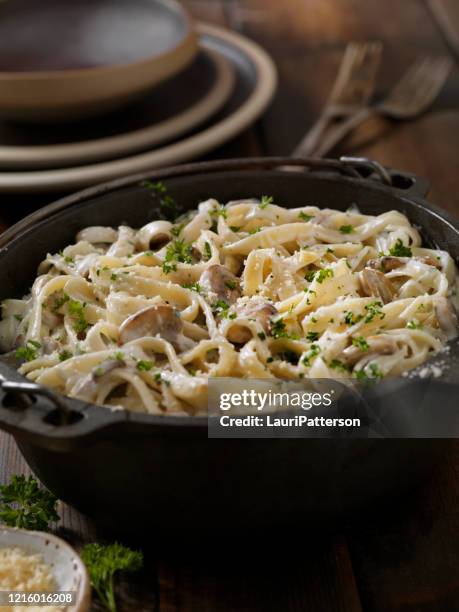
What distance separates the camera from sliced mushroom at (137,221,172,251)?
11.7ft

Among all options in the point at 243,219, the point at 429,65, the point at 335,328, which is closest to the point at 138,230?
the point at 243,219

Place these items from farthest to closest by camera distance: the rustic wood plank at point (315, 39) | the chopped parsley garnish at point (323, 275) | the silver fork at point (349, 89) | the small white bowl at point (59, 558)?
1. the rustic wood plank at point (315, 39)
2. the silver fork at point (349, 89)
3. the chopped parsley garnish at point (323, 275)
4. the small white bowl at point (59, 558)

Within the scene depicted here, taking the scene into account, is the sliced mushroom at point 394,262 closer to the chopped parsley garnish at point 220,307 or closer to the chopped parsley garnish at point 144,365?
the chopped parsley garnish at point 220,307

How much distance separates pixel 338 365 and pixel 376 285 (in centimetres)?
50

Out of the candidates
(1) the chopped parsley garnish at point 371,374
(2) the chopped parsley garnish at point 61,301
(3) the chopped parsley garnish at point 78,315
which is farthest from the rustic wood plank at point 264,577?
(2) the chopped parsley garnish at point 61,301

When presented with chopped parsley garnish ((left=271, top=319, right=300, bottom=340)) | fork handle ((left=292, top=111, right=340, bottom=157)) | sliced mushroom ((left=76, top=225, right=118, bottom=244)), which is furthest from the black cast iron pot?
fork handle ((left=292, top=111, right=340, bottom=157))

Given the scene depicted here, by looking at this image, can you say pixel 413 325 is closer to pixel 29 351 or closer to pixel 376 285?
pixel 376 285

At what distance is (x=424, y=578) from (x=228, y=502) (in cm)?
67

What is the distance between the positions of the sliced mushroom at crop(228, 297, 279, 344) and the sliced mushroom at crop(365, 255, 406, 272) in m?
0.50

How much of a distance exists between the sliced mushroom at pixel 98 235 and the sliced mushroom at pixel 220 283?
509 mm

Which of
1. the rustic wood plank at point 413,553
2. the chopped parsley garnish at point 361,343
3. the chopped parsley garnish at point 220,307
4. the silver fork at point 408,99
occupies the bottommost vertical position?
the rustic wood plank at point 413,553

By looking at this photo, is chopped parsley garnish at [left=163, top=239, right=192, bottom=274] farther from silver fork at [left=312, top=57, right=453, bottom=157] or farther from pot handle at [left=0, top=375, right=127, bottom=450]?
silver fork at [left=312, top=57, right=453, bottom=157]

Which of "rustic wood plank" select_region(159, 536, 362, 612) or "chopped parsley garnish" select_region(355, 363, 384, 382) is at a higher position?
"chopped parsley garnish" select_region(355, 363, 384, 382)

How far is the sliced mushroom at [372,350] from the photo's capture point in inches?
110
